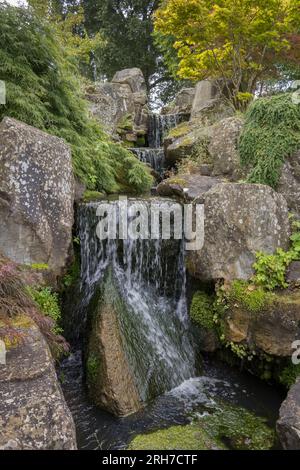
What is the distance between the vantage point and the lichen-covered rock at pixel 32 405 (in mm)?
2475

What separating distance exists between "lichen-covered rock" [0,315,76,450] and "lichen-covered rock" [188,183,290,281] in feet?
10.0

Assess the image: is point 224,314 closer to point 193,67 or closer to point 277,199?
point 277,199

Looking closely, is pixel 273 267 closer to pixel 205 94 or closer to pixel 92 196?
pixel 92 196

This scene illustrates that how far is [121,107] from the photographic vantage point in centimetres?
1370

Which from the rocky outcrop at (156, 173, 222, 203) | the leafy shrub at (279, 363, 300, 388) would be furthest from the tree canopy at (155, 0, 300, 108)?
the leafy shrub at (279, 363, 300, 388)

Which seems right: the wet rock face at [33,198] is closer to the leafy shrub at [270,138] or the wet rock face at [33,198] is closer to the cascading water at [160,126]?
the leafy shrub at [270,138]

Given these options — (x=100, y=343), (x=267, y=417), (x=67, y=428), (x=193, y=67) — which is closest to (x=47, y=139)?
(x=100, y=343)

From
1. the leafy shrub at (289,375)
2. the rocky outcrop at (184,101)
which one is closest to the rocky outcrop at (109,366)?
A: the leafy shrub at (289,375)

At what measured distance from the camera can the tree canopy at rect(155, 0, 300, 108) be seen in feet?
27.6

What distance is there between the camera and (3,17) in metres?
5.94

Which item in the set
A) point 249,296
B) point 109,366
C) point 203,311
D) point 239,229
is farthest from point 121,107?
point 109,366

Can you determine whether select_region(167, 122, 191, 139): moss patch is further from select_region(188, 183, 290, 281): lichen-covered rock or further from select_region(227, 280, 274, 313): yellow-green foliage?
select_region(227, 280, 274, 313): yellow-green foliage

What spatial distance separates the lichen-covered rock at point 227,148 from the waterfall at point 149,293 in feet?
6.13

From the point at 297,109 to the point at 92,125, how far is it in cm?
449
